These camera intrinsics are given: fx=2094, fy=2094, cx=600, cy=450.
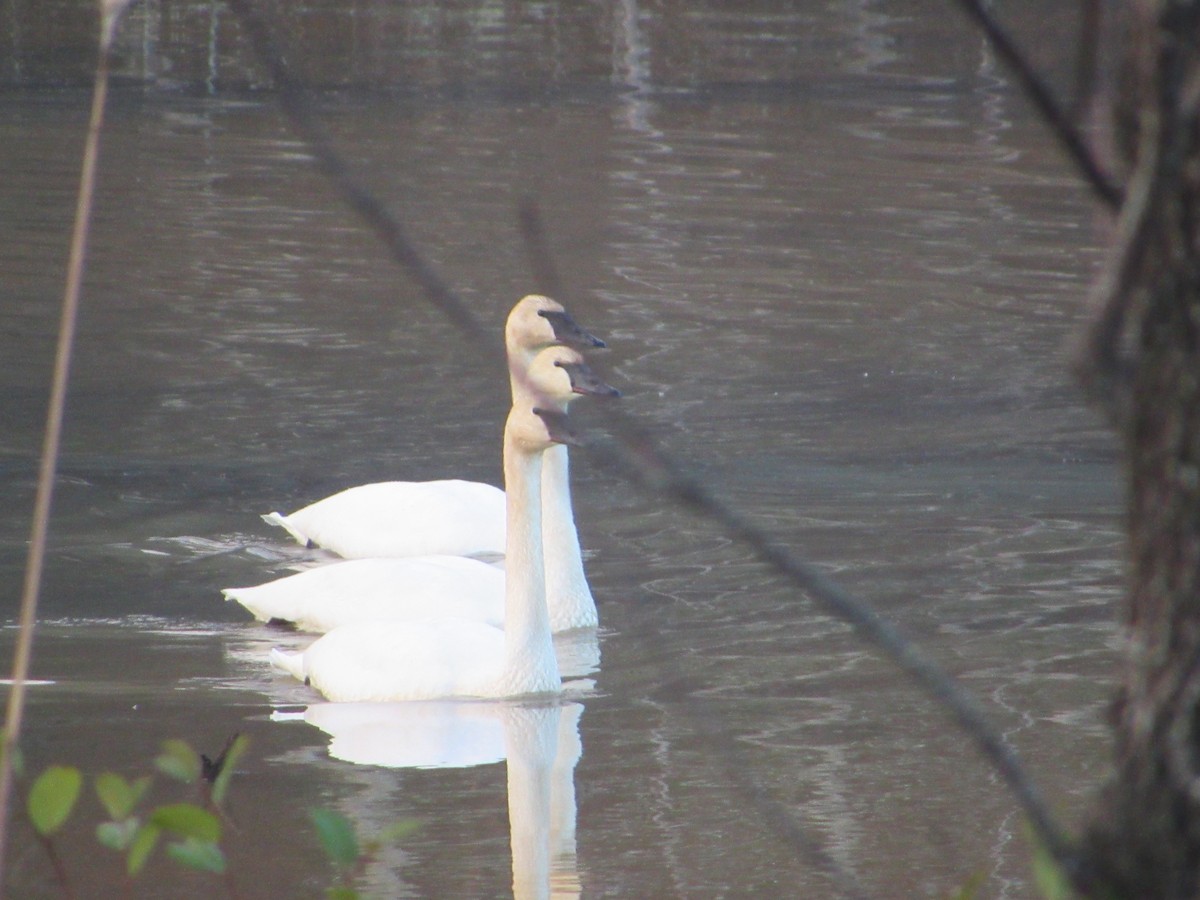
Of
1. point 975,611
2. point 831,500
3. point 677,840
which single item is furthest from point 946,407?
point 677,840

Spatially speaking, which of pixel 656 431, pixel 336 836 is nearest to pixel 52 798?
pixel 336 836

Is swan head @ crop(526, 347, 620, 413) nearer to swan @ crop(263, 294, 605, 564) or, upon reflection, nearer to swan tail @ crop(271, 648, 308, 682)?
swan @ crop(263, 294, 605, 564)

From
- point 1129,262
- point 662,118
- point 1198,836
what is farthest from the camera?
point 662,118

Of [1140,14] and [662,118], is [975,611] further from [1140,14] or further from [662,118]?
[662,118]

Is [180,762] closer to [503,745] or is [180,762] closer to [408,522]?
[503,745]

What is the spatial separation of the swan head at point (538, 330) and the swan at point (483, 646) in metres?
1.01

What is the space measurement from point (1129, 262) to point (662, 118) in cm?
2325

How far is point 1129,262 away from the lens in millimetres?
1386

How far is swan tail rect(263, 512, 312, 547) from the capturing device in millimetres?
A: 9523

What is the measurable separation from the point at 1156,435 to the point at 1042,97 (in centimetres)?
27

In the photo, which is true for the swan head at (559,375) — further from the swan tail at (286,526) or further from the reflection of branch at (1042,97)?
the reflection of branch at (1042,97)

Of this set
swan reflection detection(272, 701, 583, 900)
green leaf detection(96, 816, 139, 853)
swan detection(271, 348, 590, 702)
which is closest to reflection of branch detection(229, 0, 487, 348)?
green leaf detection(96, 816, 139, 853)

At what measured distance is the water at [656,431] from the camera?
6.28 metres

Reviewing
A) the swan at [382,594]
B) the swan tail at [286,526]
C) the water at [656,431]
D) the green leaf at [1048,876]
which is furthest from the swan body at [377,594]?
the green leaf at [1048,876]
